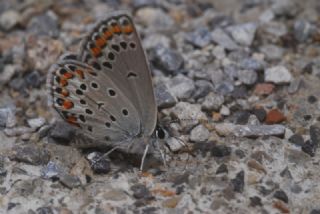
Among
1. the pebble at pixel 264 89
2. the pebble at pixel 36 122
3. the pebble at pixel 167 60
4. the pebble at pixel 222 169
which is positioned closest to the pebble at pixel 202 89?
the pebble at pixel 167 60

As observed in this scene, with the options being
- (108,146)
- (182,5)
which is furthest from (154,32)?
(108,146)

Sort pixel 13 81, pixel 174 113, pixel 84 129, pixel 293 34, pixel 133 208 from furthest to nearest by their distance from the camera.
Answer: pixel 293 34 < pixel 13 81 < pixel 174 113 < pixel 84 129 < pixel 133 208

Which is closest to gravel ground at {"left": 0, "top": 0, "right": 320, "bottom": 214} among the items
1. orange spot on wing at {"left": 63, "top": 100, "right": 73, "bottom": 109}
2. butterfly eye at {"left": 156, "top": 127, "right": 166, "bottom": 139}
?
butterfly eye at {"left": 156, "top": 127, "right": 166, "bottom": 139}

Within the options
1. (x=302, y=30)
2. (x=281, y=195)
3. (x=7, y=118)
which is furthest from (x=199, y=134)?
(x=302, y=30)

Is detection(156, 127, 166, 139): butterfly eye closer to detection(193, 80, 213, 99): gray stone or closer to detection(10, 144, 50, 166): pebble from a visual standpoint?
detection(193, 80, 213, 99): gray stone

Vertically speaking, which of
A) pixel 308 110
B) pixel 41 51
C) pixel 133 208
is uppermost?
pixel 41 51

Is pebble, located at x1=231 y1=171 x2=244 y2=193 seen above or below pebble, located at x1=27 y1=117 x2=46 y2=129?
below

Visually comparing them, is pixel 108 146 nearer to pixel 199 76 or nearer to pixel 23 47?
pixel 199 76
